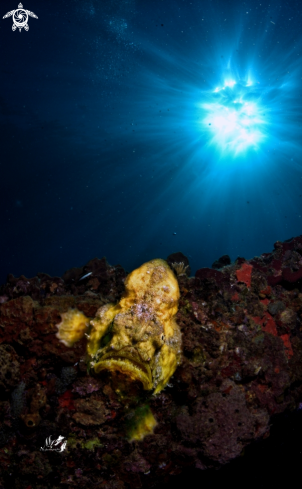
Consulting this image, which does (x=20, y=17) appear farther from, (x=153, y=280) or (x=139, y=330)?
(x=139, y=330)

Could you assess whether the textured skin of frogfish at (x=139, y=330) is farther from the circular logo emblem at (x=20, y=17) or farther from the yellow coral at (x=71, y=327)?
the circular logo emblem at (x=20, y=17)

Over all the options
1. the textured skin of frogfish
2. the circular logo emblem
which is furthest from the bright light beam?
the textured skin of frogfish

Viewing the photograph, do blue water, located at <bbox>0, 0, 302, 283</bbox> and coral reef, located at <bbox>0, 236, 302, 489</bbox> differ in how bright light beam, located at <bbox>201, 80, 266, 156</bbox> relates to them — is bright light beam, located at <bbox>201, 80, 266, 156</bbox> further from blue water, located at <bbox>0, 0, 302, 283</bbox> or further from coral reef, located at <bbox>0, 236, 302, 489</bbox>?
coral reef, located at <bbox>0, 236, 302, 489</bbox>

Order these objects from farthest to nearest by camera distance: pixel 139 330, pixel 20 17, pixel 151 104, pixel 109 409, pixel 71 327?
pixel 151 104 → pixel 20 17 → pixel 71 327 → pixel 109 409 → pixel 139 330

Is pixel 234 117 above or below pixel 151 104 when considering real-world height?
below

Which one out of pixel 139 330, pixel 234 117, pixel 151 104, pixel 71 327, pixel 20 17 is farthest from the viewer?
pixel 234 117

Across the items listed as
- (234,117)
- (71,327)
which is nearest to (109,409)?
(71,327)
